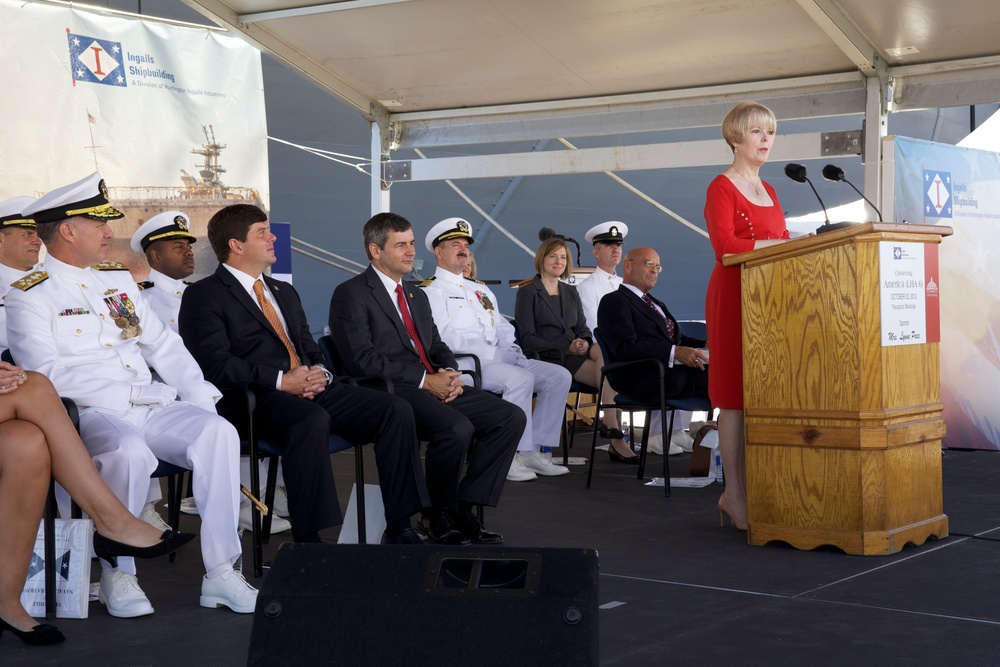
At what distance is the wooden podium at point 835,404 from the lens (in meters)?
3.21

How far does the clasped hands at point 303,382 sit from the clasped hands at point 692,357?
6.33ft

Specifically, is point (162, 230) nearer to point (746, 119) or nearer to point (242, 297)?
Result: point (242, 297)

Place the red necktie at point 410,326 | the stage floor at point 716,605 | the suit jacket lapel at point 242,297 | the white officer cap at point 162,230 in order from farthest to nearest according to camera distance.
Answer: the white officer cap at point 162,230
the red necktie at point 410,326
the suit jacket lapel at point 242,297
the stage floor at point 716,605

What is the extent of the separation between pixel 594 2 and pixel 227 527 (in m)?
3.70

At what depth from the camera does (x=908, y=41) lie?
5.34 metres

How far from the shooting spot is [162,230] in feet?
14.7

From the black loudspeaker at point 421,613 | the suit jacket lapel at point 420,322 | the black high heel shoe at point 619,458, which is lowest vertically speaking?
the black high heel shoe at point 619,458

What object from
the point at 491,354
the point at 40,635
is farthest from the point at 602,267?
the point at 40,635

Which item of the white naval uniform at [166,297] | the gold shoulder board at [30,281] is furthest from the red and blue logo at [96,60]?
the gold shoulder board at [30,281]

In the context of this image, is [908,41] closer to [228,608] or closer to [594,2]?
[594,2]

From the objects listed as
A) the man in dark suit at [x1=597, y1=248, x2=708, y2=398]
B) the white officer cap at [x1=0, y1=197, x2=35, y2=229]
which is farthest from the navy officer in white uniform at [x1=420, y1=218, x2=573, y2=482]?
the white officer cap at [x1=0, y1=197, x2=35, y2=229]

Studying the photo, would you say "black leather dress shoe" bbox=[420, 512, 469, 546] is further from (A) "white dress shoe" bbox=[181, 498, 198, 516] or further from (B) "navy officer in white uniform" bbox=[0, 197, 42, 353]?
(B) "navy officer in white uniform" bbox=[0, 197, 42, 353]

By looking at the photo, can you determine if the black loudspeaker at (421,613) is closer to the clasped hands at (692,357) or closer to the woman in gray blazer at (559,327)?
the clasped hands at (692,357)

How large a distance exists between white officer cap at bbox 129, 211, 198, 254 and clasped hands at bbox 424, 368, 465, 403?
1311 mm
